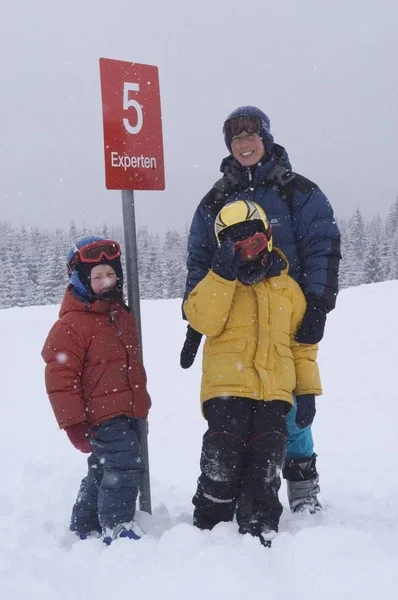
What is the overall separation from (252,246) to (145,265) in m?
53.1

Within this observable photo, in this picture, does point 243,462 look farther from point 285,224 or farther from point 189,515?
point 285,224

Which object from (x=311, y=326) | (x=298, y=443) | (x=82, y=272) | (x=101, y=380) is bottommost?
(x=298, y=443)

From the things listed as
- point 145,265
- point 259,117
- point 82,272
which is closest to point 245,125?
point 259,117

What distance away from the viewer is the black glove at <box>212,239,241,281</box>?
116 inches

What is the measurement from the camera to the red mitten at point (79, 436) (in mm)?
3096

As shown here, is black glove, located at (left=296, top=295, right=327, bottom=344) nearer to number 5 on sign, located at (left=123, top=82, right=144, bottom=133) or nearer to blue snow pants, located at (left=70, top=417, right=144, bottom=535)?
blue snow pants, located at (left=70, top=417, right=144, bottom=535)

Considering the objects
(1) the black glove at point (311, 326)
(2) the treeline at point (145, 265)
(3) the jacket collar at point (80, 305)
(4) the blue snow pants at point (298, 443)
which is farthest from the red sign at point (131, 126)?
(2) the treeline at point (145, 265)

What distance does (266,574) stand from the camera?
2299mm

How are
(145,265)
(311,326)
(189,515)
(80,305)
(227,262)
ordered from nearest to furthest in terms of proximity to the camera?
(227,262)
(311,326)
(80,305)
(189,515)
(145,265)

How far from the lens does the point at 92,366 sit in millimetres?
3273

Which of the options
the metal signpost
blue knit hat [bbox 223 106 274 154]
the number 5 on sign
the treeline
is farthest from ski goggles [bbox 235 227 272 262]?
the treeline

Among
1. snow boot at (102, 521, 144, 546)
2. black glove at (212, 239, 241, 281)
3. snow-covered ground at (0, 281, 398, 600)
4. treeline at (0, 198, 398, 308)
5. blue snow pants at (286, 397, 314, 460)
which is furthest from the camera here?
treeline at (0, 198, 398, 308)

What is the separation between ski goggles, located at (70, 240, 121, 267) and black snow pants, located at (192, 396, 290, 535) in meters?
1.07

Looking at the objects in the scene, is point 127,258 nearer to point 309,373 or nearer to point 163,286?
point 309,373
